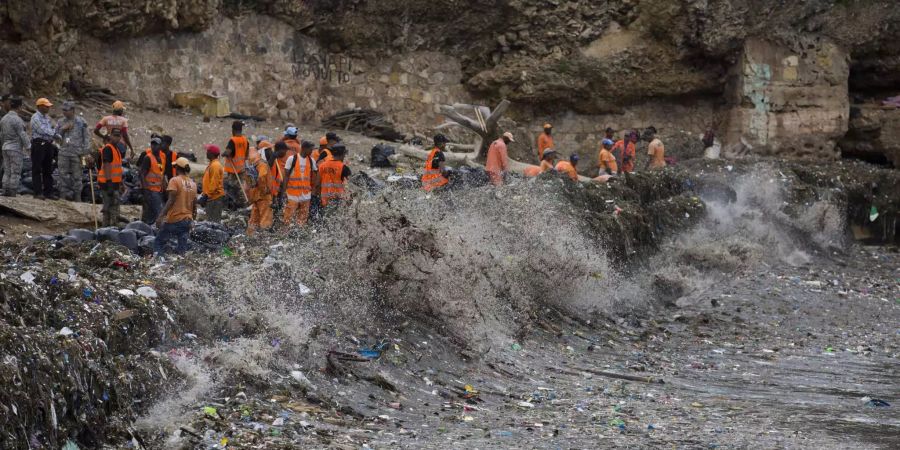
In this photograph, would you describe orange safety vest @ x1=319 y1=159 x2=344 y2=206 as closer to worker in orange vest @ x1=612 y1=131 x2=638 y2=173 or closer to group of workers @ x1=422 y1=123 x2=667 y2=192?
group of workers @ x1=422 y1=123 x2=667 y2=192

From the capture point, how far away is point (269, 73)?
21453 millimetres

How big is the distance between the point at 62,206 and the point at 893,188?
14675 millimetres

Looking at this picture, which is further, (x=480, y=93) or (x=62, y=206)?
(x=480, y=93)

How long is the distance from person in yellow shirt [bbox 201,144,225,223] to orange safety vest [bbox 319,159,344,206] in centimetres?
101

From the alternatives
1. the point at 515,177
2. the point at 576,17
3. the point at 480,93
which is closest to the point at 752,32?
the point at 576,17

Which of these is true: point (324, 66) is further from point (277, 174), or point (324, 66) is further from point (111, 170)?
point (111, 170)

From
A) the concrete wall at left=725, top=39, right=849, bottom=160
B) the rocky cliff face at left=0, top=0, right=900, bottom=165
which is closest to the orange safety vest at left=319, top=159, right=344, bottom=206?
the rocky cliff face at left=0, top=0, right=900, bottom=165

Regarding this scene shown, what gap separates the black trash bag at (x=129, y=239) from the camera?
1050 centimetres

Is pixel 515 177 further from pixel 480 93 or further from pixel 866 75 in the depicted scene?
pixel 866 75

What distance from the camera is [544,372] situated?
35.4 ft

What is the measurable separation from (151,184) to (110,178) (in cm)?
45

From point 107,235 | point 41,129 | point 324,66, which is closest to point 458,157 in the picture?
point 324,66

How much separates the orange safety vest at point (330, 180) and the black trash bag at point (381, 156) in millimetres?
5383

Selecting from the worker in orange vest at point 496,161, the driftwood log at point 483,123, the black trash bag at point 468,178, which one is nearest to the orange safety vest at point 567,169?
the worker in orange vest at point 496,161
